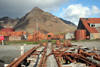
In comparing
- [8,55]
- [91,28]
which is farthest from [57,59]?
[91,28]

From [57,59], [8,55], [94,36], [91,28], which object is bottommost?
[8,55]

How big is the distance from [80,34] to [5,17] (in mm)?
175926

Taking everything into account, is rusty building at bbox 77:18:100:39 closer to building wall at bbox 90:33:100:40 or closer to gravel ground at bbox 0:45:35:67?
building wall at bbox 90:33:100:40

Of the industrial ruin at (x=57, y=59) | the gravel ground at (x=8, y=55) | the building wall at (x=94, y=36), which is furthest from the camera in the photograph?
the building wall at (x=94, y=36)

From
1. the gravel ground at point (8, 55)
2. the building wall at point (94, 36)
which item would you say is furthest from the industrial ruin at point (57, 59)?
the building wall at point (94, 36)

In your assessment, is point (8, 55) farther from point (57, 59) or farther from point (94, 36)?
point (94, 36)

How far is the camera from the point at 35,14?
125 metres

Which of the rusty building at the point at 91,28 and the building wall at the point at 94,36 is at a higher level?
the rusty building at the point at 91,28

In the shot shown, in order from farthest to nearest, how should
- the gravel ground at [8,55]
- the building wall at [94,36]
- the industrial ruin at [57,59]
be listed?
the building wall at [94,36], the gravel ground at [8,55], the industrial ruin at [57,59]

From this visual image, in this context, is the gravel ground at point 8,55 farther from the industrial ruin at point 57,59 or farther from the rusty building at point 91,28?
the rusty building at point 91,28

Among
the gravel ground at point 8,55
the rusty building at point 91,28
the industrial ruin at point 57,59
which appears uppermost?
the rusty building at point 91,28

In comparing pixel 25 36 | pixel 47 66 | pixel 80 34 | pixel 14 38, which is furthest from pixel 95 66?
pixel 25 36

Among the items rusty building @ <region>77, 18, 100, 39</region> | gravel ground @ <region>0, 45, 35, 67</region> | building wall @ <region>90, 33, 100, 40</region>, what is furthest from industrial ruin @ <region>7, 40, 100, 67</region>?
rusty building @ <region>77, 18, 100, 39</region>

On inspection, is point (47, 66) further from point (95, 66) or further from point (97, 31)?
point (97, 31)
